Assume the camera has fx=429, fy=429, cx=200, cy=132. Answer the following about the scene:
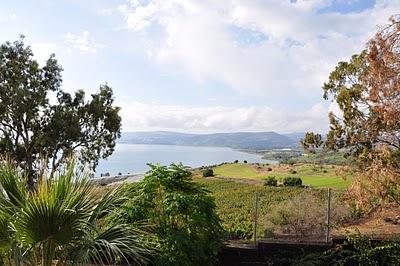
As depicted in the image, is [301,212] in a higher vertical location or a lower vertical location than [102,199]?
lower

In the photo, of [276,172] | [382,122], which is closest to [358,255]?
[382,122]

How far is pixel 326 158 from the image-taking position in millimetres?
18000

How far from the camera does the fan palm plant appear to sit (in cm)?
416

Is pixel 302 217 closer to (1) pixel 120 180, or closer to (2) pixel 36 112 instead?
(1) pixel 120 180

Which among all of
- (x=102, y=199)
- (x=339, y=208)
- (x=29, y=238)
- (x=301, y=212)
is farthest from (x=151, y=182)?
(x=339, y=208)

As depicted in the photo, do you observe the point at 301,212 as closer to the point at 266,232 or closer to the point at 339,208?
the point at 266,232

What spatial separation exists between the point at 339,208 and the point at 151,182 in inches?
321

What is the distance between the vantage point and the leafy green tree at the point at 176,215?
732 centimetres

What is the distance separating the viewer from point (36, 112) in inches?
733

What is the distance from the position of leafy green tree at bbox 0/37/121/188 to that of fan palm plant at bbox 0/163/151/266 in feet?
43.0

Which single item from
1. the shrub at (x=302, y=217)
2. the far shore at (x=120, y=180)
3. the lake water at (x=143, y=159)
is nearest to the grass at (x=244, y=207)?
the shrub at (x=302, y=217)

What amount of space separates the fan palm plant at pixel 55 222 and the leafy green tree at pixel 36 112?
1311 centimetres

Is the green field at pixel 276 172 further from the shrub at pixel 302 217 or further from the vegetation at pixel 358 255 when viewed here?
the vegetation at pixel 358 255

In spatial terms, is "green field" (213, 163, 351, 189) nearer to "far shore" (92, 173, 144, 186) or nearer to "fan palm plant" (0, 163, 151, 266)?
"far shore" (92, 173, 144, 186)
